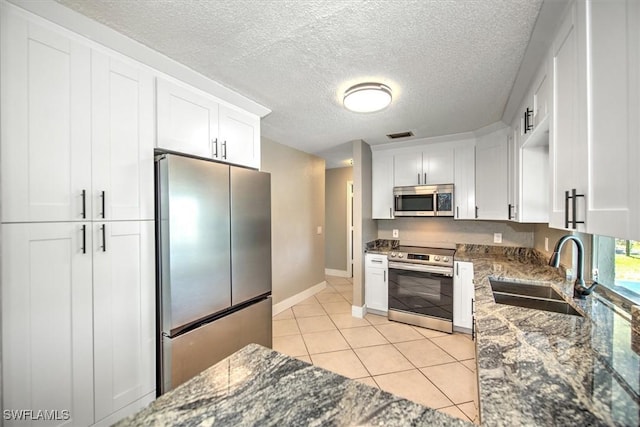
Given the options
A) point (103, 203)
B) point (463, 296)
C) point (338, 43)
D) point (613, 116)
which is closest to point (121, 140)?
point (103, 203)

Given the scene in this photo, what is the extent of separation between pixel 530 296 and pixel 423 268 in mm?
1304

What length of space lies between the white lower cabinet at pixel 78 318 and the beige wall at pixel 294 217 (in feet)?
6.54

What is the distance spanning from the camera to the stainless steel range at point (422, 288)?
299 centimetres

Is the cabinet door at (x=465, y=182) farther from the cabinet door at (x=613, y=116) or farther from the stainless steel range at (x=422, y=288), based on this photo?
the cabinet door at (x=613, y=116)

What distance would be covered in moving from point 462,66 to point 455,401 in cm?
238

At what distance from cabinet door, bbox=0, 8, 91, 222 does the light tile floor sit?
2225mm

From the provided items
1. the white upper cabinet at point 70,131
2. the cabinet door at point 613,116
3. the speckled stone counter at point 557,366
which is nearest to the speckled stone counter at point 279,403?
the speckled stone counter at point 557,366

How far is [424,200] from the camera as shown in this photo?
11.1 feet

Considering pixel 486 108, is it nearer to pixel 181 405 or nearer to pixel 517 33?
pixel 517 33

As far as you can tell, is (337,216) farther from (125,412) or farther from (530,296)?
(125,412)

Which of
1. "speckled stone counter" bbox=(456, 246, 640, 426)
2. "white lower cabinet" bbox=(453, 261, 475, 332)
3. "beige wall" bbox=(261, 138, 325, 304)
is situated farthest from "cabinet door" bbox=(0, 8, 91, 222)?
"white lower cabinet" bbox=(453, 261, 475, 332)

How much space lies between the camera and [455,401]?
192 centimetres

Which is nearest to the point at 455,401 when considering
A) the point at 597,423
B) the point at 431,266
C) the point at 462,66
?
the point at 431,266

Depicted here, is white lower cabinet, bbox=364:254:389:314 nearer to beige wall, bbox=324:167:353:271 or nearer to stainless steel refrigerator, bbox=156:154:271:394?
stainless steel refrigerator, bbox=156:154:271:394
